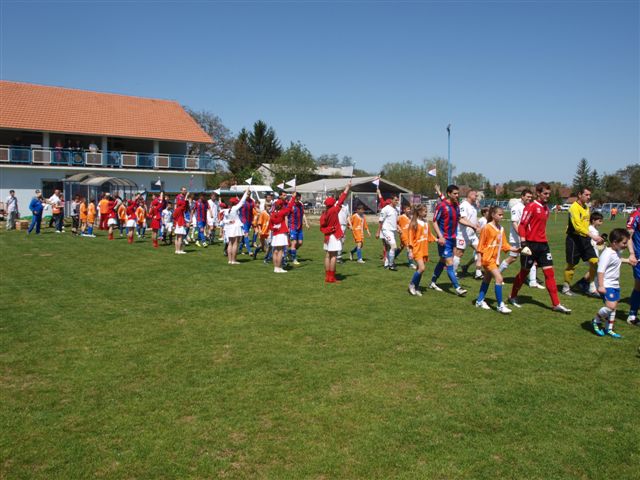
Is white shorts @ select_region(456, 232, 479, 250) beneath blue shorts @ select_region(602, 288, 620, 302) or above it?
above

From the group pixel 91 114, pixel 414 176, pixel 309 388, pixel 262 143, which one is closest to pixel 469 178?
pixel 414 176

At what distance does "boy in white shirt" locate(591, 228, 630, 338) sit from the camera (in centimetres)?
724

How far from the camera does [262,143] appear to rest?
8281 centimetres

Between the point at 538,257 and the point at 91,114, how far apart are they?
129 feet

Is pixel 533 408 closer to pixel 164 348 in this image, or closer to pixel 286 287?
pixel 164 348

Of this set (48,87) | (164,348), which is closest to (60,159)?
(48,87)

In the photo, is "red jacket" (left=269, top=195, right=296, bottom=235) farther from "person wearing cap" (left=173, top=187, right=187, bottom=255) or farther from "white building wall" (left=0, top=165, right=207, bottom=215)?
"white building wall" (left=0, top=165, right=207, bottom=215)

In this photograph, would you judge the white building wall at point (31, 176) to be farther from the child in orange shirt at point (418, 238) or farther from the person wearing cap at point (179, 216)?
the child in orange shirt at point (418, 238)

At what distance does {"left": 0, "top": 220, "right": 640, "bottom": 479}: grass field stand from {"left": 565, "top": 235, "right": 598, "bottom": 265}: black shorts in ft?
3.55

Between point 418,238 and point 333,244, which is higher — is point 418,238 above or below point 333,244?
above

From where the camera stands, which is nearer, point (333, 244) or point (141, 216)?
point (333, 244)

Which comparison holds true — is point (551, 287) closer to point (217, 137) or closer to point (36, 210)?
point (36, 210)

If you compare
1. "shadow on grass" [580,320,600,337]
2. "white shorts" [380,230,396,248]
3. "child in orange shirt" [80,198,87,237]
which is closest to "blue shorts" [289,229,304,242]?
"white shorts" [380,230,396,248]

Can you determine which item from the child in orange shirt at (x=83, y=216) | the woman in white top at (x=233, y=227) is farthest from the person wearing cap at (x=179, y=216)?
the child in orange shirt at (x=83, y=216)
